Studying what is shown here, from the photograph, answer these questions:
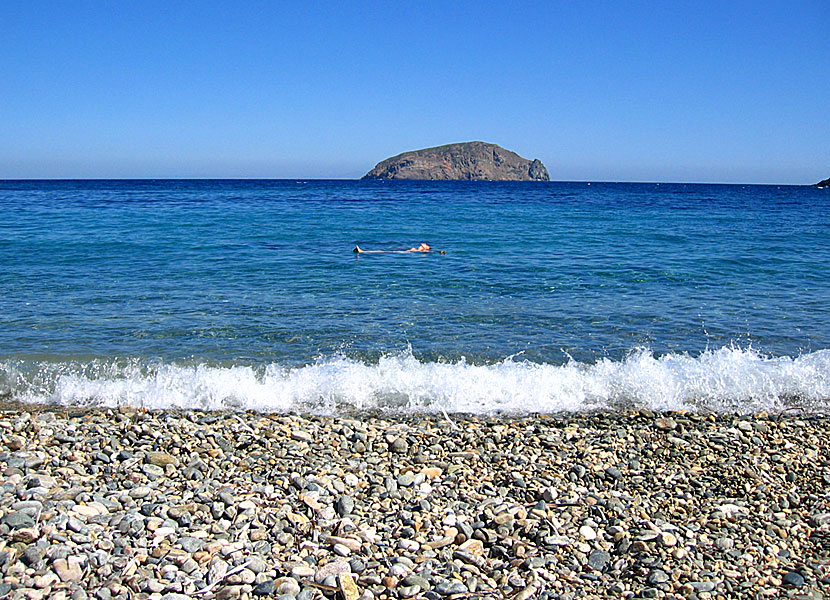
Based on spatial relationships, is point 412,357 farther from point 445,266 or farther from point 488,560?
point 445,266

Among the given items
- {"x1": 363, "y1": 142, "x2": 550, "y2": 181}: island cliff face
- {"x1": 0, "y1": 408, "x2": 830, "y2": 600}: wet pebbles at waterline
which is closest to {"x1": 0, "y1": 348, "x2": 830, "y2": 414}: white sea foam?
{"x1": 0, "y1": 408, "x2": 830, "y2": 600}: wet pebbles at waterline

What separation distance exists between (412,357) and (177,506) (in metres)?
4.70

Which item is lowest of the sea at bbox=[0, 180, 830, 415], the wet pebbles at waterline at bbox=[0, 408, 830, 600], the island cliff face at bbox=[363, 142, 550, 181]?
the wet pebbles at waterline at bbox=[0, 408, 830, 600]

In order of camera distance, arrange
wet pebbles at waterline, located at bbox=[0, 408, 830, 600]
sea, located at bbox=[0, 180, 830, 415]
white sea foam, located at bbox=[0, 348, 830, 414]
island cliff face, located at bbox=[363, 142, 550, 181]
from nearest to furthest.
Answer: wet pebbles at waterline, located at bbox=[0, 408, 830, 600] → white sea foam, located at bbox=[0, 348, 830, 414] → sea, located at bbox=[0, 180, 830, 415] → island cliff face, located at bbox=[363, 142, 550, 181]

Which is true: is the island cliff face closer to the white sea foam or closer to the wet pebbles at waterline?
the white sea foam

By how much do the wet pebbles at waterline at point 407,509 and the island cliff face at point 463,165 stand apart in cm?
14301

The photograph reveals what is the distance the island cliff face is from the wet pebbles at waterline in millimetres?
143008

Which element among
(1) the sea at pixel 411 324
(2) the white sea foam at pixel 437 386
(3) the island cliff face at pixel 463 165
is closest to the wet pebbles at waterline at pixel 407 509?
(2) the white sea foam at pixel 437 386

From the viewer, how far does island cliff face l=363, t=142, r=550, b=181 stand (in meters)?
148

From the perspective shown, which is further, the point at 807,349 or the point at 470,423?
the point at 807,349

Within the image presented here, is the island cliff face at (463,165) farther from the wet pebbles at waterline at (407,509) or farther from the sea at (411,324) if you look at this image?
the wet pebbles at waterline at (407,509)

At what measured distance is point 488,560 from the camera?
14.2 ft

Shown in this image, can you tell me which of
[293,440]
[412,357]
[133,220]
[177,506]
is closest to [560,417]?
[412,357]

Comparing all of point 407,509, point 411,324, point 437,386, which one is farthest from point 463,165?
point 407,509
